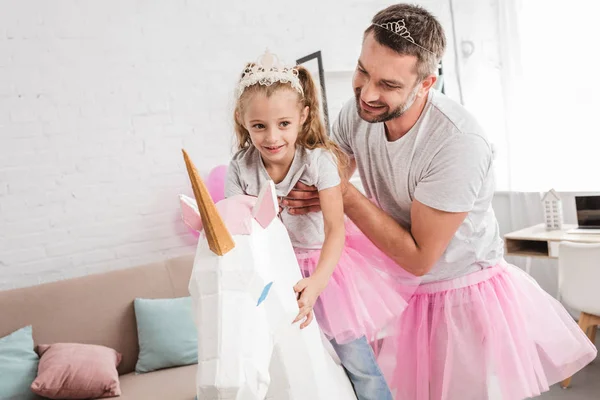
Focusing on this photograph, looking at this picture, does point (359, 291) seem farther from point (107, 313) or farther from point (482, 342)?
point (107, 313)

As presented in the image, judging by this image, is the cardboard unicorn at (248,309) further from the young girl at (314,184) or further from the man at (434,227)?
the man at (434,227)

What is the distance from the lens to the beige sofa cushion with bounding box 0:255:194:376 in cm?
296

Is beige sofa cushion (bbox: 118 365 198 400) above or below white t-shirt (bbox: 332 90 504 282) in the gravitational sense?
below

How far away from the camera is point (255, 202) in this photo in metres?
1.13

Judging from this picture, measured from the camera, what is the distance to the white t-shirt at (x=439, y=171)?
152cm

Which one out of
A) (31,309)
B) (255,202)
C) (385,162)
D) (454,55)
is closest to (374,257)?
(385,162)

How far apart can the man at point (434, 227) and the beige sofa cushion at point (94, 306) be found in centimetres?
175

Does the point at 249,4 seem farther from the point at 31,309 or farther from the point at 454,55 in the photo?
the point at 31,309

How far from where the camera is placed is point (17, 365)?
2.75 meters

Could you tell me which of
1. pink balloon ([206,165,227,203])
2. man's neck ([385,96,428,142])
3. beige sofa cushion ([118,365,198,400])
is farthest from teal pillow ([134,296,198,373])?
man's neck ([385,96,428,142])

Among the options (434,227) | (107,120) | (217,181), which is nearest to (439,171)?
(434,227)

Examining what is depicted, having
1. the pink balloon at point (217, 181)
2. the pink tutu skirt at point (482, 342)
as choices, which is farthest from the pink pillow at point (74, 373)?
the pink tutu skirt at point (482, 342)

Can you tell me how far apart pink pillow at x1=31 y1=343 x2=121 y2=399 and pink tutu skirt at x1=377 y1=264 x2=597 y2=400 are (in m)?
1.54

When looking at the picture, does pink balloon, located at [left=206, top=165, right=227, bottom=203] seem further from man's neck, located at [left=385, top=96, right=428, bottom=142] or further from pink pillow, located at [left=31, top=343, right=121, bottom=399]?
man's neck, located at [left=385, top=96, right=428, bottom=142]
